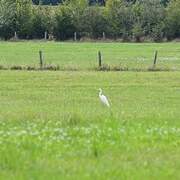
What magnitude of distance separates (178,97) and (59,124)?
40.7 ft

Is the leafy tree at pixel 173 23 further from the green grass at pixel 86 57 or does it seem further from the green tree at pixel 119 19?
the green grass at pixel 86 57

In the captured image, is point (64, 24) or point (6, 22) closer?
point (6, 22)

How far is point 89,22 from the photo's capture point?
9775 cm

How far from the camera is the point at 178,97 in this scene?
984 inches

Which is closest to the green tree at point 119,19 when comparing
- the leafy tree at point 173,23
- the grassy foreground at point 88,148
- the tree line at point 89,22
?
the tree line at point 89,22

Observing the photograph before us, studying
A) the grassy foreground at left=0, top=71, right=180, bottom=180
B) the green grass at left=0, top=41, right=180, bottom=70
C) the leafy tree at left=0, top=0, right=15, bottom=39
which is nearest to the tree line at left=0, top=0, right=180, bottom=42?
the leafy tree at left=0, top=0, right=15, bottom=39

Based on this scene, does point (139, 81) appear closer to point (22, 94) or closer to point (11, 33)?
point (22, 94)

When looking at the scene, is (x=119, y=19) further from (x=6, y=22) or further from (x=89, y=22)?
(x=6, y=22)

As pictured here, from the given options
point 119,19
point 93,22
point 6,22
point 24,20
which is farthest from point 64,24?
point 119,19

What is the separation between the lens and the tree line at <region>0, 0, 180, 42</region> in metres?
96.7

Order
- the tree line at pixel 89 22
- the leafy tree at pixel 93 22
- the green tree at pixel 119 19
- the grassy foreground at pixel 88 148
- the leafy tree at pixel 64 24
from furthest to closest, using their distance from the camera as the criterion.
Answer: the green tree at pixel 119 19, the leafy tree at pixel 93 22, the leafy tree at pixel 64 24, the tree line at pixel 89 22, the grassy foreground at pixel 88 148

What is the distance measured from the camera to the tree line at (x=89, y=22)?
317 feet

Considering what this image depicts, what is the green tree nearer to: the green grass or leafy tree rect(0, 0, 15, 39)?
leafy tree rect(0, 0, 15, 39)

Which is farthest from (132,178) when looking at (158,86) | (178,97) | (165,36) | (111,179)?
(165,36)
